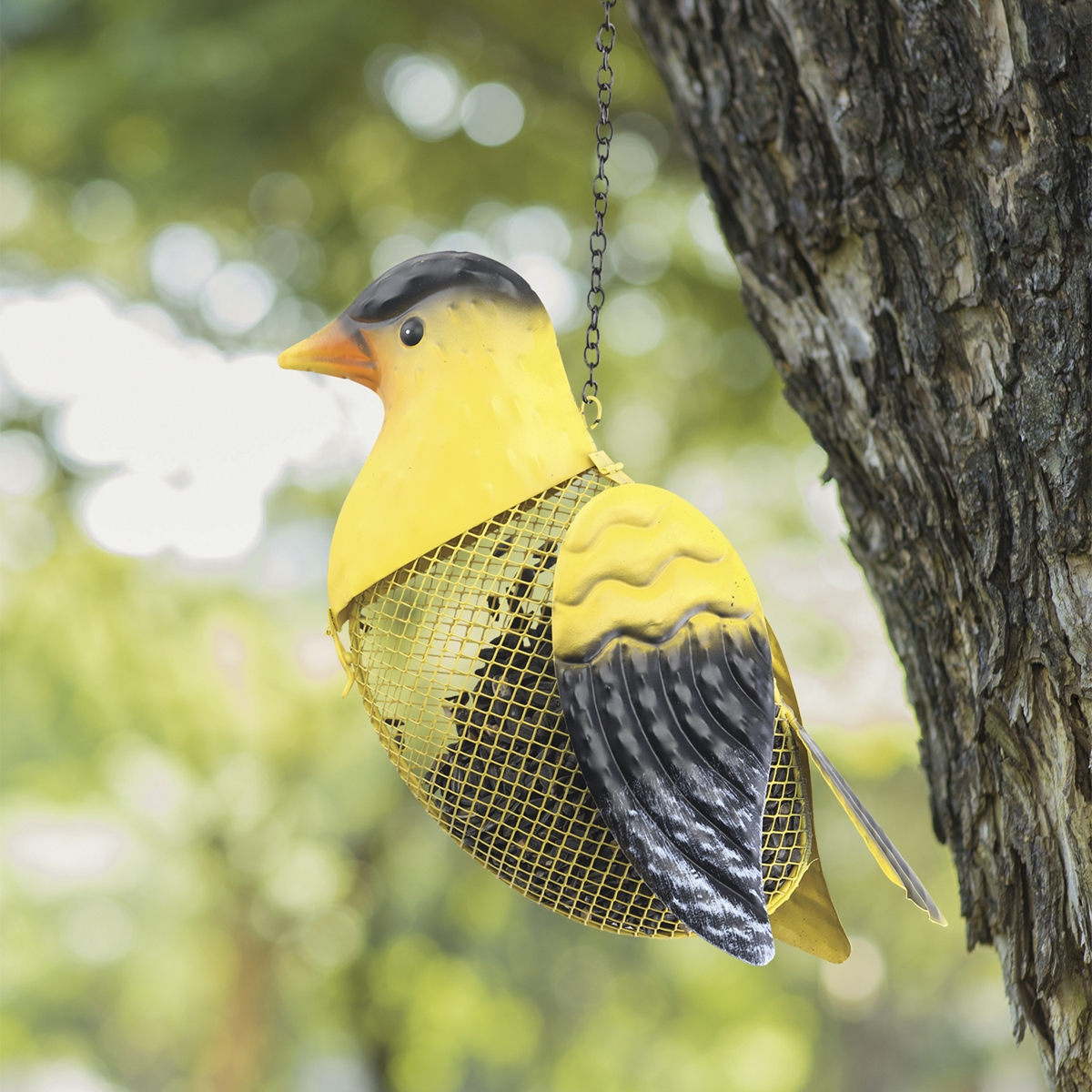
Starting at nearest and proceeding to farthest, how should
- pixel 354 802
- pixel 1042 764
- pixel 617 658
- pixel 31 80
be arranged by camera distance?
pixel 617 658
pixel 1042 764
pixel 31 80
pixel 354 802

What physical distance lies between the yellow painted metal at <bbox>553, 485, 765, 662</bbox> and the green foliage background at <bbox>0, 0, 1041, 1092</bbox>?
315 cm

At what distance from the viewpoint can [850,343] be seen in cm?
134

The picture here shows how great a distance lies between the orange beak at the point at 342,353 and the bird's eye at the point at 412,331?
5cm

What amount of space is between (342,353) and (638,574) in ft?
1.46

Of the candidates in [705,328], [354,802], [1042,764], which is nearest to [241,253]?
[705,328]

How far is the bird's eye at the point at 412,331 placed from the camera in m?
1.13

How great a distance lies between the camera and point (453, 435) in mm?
1086

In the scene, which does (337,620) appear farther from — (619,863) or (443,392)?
(619,863)

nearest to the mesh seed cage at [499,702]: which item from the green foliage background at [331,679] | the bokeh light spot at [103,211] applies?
the green foliage background at [331,679]

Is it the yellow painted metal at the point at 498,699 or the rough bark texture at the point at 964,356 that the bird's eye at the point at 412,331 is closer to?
the yellow painted metal at the point at 498,699

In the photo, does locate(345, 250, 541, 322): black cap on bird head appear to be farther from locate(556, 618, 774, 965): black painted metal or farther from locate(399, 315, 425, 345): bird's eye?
locate(556, 618, 774, 965): black painted metal

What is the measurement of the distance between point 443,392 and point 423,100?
3675 mm

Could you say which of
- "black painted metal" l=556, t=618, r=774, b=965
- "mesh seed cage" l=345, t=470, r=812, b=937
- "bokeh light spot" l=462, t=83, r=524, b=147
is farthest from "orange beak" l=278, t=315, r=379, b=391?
"bokeh light spot" l=462, t=83, r=524, b=147

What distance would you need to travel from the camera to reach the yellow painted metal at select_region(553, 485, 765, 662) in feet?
3.27
